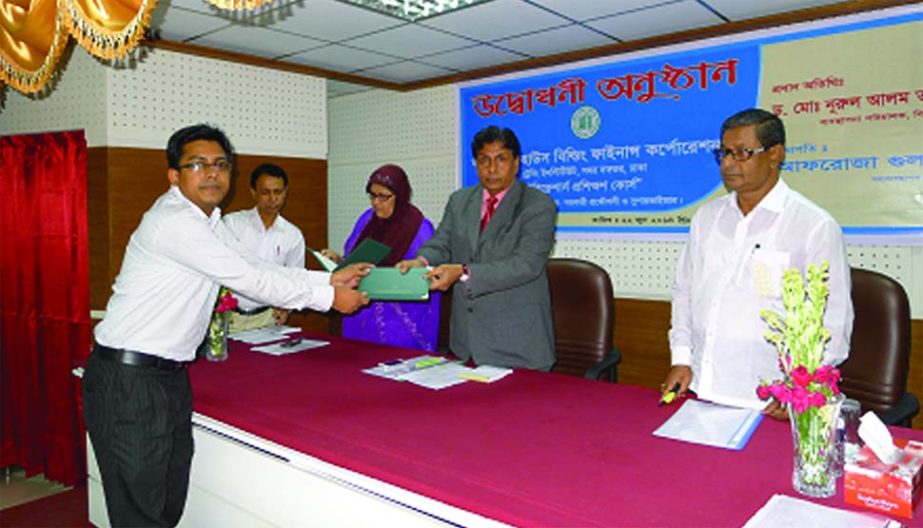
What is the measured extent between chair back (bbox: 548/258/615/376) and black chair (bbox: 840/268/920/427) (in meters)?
1.12

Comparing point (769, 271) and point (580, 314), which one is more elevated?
point (769, 271)

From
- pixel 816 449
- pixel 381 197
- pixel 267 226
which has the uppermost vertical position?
pixel 381 197

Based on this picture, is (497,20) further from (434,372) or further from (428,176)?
(434,372)

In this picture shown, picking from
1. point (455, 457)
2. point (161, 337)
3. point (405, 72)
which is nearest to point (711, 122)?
point (405, 72)

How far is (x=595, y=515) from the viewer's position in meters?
1.34

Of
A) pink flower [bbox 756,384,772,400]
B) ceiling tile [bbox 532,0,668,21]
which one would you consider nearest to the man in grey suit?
ceiling tile [bbox 532,0,668,21]

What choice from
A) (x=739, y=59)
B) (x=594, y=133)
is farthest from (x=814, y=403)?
(x=594, y=133)

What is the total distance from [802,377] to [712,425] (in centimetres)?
47

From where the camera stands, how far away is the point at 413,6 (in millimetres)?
3822

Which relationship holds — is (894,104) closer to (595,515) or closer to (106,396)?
(595,515)

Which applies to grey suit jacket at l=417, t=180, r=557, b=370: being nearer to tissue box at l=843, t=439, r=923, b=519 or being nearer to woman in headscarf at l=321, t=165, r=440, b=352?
woman in headscarf at l=321, t=165, r=440, b=352

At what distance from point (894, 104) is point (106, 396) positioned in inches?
163

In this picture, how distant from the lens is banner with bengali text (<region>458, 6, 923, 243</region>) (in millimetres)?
3666

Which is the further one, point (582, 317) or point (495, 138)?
point (582, 317)
